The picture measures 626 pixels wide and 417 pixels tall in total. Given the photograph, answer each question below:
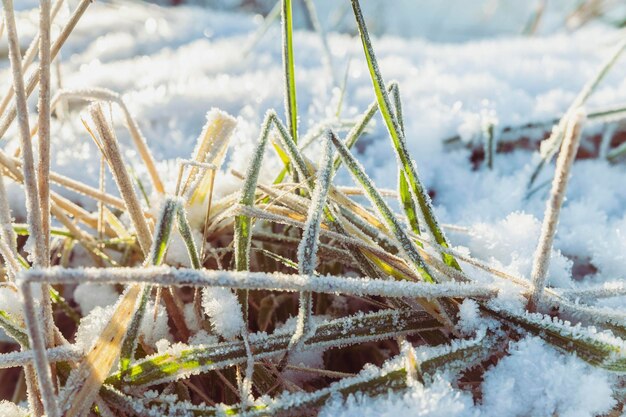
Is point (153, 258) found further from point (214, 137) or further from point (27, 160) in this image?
point (214, 137)

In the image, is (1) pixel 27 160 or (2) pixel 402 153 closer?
(1) pixel 27 160

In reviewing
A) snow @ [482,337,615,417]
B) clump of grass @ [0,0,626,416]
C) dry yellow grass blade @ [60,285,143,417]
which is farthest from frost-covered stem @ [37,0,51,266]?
snow @ [482,337,615,417]

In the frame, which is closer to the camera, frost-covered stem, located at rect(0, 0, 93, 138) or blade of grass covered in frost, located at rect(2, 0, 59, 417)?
blade of grass covered in frost, located at rect(2, 0, 59, 417)

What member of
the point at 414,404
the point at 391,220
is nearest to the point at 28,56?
the point at 391,220

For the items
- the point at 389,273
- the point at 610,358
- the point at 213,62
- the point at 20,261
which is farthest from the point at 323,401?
the point at 213,62

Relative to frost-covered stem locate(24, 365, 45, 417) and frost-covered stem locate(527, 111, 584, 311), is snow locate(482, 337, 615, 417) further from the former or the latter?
frost-covered stem locate(24, 365, 45, 417)

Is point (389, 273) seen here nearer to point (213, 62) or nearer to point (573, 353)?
point (573, 353)

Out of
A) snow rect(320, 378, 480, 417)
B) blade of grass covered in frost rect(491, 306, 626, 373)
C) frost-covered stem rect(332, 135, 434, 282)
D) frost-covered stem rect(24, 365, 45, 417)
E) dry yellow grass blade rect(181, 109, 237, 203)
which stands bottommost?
frost-covered stem rect(24, 365, 45, 417)
